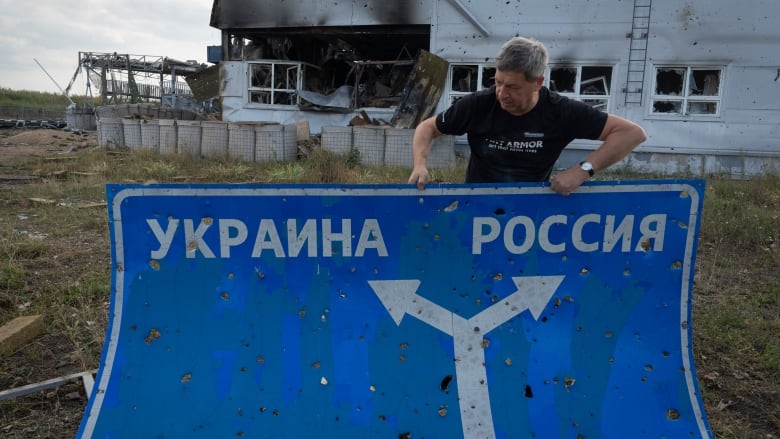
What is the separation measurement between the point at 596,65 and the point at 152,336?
12.8m

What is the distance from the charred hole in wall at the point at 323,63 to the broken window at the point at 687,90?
6109 millimetres

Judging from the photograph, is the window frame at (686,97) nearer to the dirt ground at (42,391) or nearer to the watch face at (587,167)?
the watch face at (587,167)

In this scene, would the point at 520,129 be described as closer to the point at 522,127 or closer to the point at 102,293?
the point at 522,127

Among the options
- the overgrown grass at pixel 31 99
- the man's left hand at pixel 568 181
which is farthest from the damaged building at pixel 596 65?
the overgrown grass at pixel 31 99

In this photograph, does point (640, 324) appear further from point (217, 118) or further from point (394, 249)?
point (217, 118)

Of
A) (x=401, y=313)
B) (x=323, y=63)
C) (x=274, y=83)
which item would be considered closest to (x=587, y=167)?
(x=401, y=313)

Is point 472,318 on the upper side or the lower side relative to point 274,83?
lower

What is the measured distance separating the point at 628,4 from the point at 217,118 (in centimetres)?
1191

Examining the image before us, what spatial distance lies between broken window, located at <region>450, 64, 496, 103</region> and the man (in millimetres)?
10934

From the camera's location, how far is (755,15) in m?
11.4

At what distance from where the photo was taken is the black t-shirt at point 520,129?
2475 mm

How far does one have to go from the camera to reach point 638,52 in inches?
478

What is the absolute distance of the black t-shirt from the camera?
2.47 meters

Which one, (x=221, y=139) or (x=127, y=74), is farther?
(x=127, y=74)
